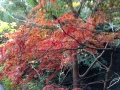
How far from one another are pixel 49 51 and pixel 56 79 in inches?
100

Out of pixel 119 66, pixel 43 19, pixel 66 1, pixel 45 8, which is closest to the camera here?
pixel 45 8

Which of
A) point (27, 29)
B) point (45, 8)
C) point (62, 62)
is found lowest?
point (62, 62)

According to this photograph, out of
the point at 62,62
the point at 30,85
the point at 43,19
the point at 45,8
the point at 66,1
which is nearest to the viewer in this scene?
the point at 45,8

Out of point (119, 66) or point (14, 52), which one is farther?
point (119, 66)

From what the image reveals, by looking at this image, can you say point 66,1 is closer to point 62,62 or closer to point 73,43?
point 73,43

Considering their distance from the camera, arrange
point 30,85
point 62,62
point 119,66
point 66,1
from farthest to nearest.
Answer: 1. point 119,66
2. point 30,85
3. point 62,62
4. point 66,1

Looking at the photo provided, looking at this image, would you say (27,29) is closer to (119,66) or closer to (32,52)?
(32,52)

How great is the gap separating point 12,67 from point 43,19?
3.28ft

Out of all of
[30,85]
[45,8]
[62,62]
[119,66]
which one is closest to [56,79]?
[30,85]

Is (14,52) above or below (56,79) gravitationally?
above

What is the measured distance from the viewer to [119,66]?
6770 millimetres

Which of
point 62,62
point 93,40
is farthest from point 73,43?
point 62,62

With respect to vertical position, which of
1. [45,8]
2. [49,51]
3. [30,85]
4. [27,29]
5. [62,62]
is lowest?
[30,85]

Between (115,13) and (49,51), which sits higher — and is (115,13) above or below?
above
